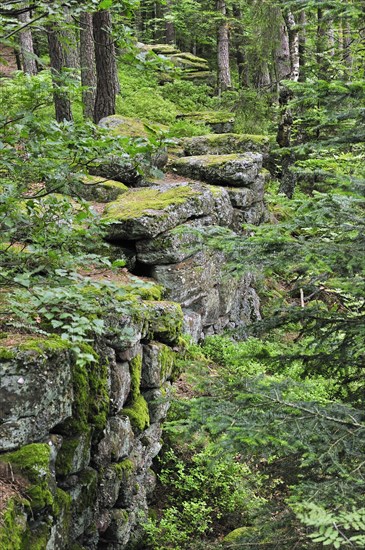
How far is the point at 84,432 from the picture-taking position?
5.31 m

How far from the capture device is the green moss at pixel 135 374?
265 inches

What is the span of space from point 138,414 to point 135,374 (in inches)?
19.7

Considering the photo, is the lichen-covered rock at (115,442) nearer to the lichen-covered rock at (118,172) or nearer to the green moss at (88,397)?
the green moss at (88,397)

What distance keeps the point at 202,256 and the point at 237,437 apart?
282 inches

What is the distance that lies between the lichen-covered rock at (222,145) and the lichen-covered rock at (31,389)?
10.4 metres

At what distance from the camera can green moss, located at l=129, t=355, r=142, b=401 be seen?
22.0 feet

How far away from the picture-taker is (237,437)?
11.4 ft

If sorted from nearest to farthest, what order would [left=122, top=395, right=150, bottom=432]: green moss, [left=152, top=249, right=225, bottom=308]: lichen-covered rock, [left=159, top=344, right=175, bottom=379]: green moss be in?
[left=122, top=395, right=150, bottom=432]: green moss
[left=159, top=344, right=175, bottom=379]: green moss
[left=152, top=249, right=225, bottom=308]: lichen-covered rock

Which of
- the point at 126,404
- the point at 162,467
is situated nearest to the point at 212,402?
the point at 126,404

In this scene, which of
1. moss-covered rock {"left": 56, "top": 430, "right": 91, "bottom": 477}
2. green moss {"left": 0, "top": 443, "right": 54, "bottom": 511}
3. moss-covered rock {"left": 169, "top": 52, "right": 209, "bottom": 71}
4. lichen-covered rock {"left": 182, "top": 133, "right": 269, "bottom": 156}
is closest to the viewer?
green moss {"left": 0, "top": 443, "right": 54, "bottom": 511}

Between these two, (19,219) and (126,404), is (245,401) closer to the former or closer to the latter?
(19,219)

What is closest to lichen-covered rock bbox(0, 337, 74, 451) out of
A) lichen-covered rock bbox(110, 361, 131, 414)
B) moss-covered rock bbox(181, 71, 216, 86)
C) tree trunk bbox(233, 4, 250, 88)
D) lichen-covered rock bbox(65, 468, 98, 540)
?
lichen-covered rock bbox(65, 468, 98, 540)

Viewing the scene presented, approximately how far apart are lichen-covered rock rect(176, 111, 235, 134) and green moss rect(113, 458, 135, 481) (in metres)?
13.1

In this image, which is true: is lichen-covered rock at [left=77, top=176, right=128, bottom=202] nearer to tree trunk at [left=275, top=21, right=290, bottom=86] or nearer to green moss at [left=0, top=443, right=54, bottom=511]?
green moss at [left=0, top=443, right=54, bottom=511]
